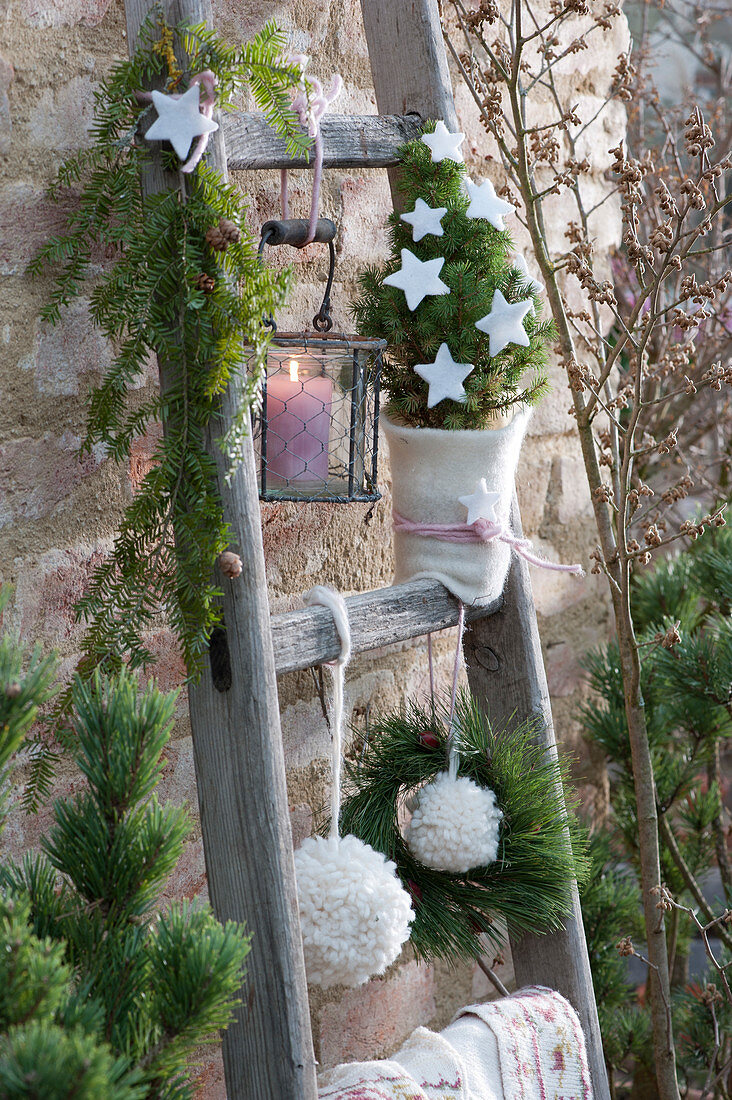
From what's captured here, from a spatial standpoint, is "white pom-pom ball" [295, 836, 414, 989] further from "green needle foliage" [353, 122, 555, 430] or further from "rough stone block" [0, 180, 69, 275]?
"rough stone block" [0, 180, 69, 275]

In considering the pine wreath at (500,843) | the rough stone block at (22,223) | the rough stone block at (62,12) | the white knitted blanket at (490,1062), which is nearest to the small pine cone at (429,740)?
the pine wreath at (500,843)

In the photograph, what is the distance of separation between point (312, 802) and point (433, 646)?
0.27m

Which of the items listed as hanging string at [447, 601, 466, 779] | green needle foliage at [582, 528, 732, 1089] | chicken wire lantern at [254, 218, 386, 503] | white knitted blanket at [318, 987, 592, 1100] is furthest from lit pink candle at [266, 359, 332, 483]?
green needle foliage at [582, 528, 732, 1089]

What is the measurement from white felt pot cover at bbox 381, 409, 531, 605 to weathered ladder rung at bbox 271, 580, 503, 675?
2 cm

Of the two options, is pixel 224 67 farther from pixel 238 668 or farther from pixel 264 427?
pixel 238 668

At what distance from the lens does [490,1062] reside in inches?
35.3

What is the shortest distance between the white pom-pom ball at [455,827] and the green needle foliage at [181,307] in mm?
310

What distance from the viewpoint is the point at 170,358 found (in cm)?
71

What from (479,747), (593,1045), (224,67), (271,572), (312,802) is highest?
(224,67)

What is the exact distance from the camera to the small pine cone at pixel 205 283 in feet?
2.30

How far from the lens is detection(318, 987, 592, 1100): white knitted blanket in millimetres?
826

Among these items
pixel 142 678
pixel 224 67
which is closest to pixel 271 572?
pixel 142 678

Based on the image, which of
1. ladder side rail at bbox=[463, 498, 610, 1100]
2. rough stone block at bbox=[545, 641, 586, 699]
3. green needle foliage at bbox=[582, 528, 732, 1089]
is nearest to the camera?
ladder side rail at bbox=[463, 498, 610, 1100]

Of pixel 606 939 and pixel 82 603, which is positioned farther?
pixel 606 939
